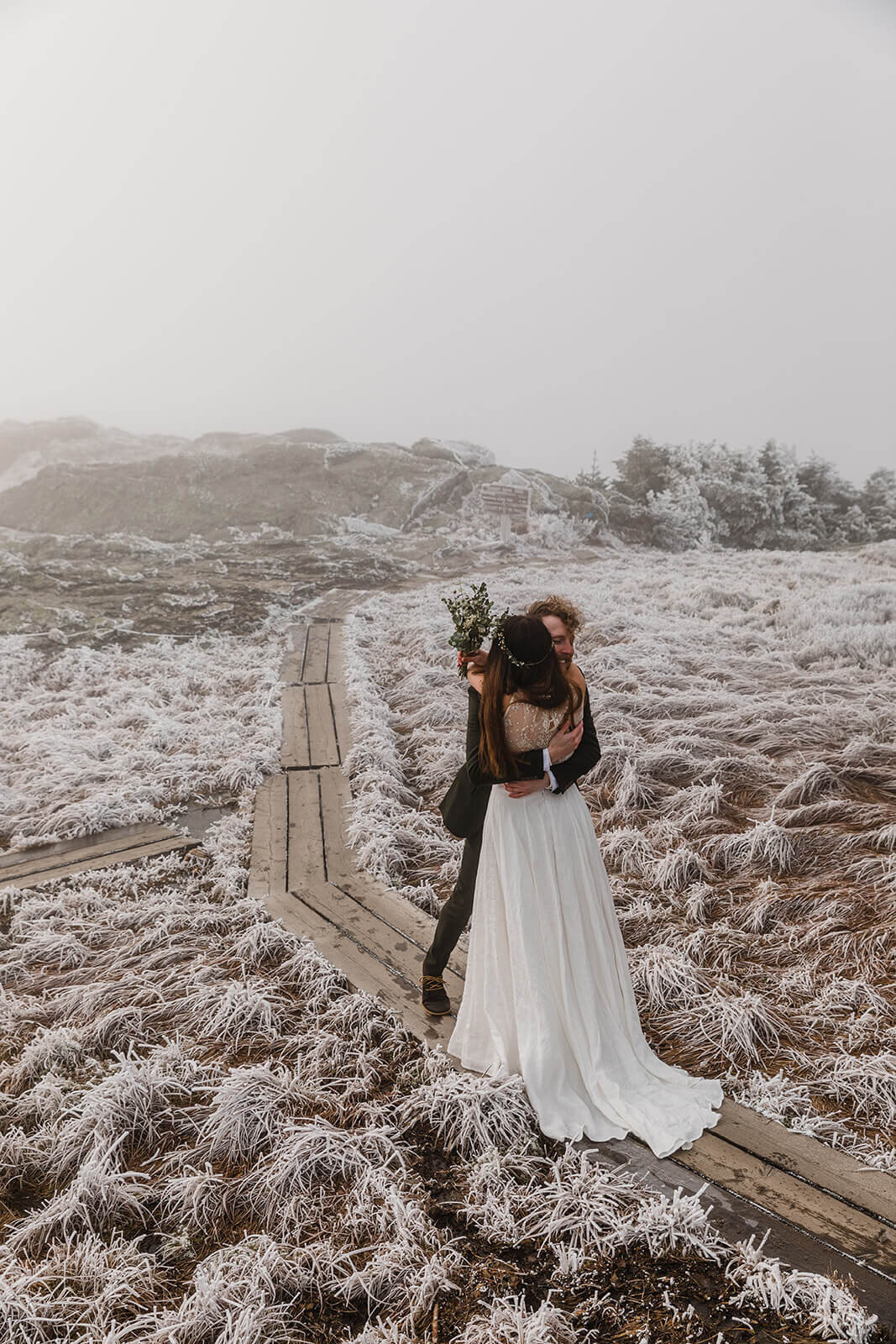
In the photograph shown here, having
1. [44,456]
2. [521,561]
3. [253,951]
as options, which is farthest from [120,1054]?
[44,456]

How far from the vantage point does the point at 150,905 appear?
11.5ft

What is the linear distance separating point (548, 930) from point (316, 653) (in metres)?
6.13

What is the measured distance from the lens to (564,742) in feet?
7.43

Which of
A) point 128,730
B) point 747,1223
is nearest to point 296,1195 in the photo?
point 747,1223

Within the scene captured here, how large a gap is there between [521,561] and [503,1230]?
12.3 metres

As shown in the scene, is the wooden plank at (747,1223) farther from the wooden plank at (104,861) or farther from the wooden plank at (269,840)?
the wooden plank at (104,861)

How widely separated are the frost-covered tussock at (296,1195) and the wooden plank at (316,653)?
4396 mm

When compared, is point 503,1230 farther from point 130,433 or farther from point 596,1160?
point 130,433

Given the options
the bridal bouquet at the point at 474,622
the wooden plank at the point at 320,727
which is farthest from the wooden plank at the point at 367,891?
the bridal bouquet at the point at 474,622

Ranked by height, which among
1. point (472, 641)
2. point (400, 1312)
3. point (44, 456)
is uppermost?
point (44, 456)

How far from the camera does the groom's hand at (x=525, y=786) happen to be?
7.25 feet

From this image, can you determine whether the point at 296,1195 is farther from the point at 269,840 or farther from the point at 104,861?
the point at 104,861

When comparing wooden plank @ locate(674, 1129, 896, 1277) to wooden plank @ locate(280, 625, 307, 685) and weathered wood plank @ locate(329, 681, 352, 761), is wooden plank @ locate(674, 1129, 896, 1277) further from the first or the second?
wooden plank @ locate(280, 625, 307, 685)

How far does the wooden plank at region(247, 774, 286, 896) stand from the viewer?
3.69 metres
